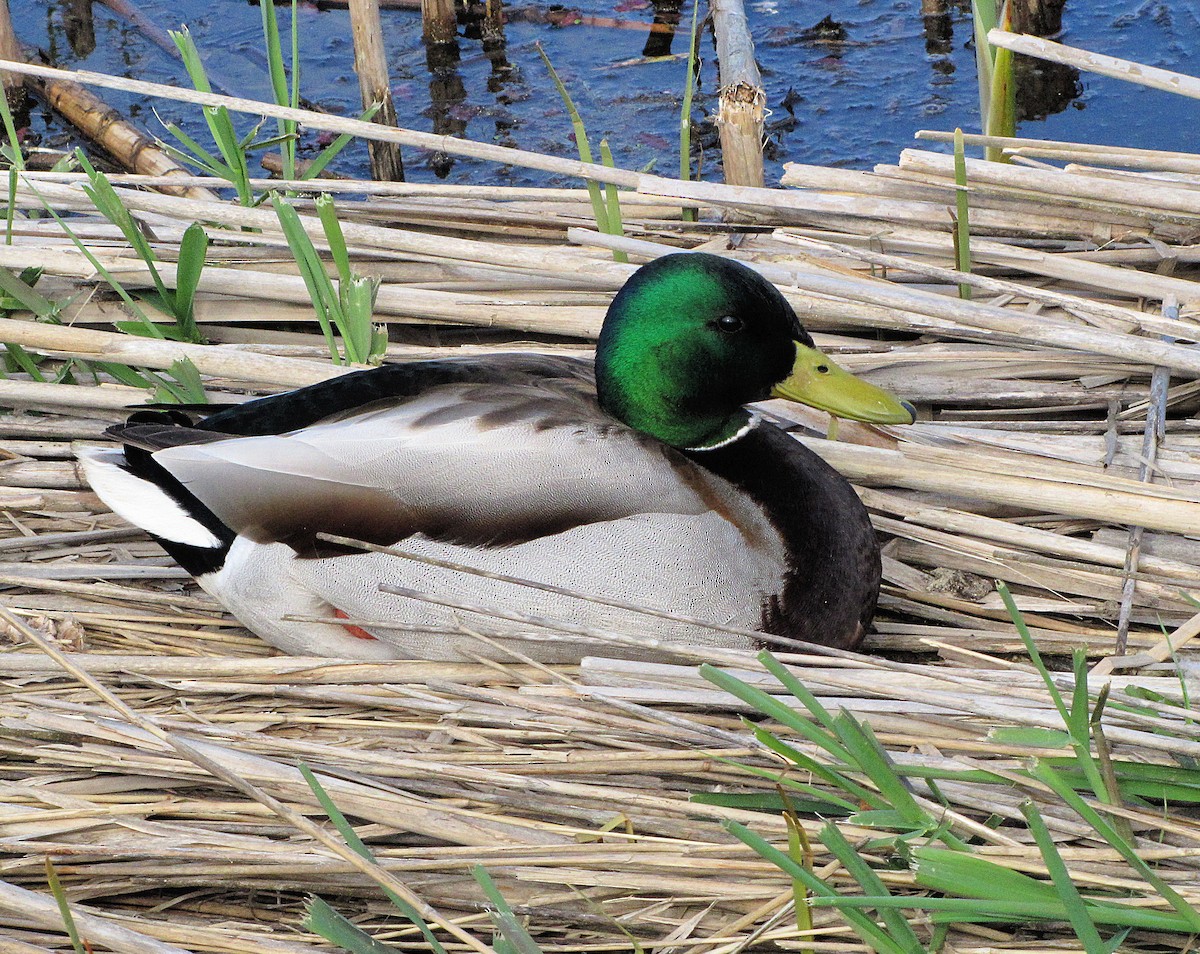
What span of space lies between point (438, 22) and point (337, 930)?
618cm

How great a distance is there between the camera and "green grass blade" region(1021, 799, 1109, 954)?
69.2 inches

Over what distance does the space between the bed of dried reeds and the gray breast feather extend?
0.29m

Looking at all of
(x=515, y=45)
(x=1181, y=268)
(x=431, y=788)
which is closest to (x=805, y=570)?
(x=431, y=788)

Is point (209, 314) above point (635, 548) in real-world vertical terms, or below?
above

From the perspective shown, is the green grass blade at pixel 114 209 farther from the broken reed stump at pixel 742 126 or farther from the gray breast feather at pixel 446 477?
the broken reed stump at pixel 742 126

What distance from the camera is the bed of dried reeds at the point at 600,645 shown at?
2271mm

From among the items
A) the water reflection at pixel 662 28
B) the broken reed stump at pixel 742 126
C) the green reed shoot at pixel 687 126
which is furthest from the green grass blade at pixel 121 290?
the water reflection at pixel 662 28

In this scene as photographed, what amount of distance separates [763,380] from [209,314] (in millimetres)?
1586

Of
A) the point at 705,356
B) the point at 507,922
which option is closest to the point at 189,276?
the point at 705,356

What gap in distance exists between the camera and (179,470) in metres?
2.76

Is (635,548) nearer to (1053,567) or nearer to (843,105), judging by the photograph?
(1053,567)

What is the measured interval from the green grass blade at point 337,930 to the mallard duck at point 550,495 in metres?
0.66

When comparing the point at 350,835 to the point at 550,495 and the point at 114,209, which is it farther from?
the point at 114,209

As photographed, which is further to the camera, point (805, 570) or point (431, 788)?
point (805, 570)
